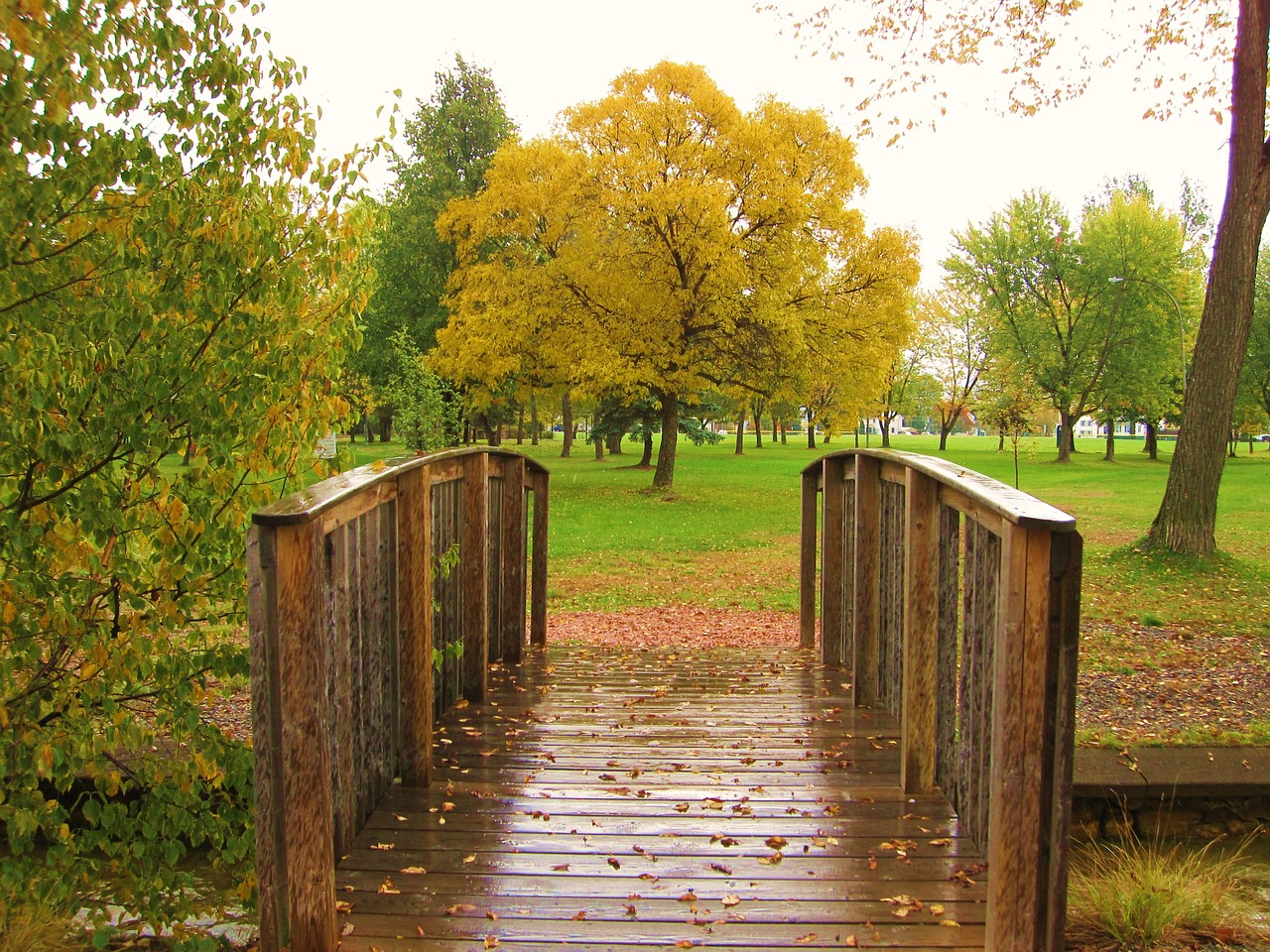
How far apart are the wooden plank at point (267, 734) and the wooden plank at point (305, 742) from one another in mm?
14

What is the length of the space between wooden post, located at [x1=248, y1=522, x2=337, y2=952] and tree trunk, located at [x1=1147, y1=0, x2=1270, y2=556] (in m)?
9.94

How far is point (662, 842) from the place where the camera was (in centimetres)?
343

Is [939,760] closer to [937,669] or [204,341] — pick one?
[937,669]

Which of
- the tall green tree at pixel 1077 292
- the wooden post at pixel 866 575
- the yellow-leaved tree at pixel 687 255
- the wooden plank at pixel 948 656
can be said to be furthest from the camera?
the tall green tree at pixel 1077 292

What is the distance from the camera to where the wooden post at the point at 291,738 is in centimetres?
245

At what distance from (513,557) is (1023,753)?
4092 millimetres

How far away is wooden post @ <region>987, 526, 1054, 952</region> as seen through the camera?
8.11 ft

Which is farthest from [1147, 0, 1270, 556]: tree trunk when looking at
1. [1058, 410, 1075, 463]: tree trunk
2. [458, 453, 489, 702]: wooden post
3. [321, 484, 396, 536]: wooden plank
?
[1058, 410, 1075, 463]: tree trunk

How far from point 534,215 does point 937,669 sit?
21.6 m

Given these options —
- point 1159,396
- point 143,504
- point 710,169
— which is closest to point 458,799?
point 143,504

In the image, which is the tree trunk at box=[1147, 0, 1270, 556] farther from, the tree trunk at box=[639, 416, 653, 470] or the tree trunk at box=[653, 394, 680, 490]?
the tree trunk at box=[639, 416, 653, 470]

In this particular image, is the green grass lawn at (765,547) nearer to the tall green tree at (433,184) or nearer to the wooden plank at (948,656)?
the wooden plank at (948,656)

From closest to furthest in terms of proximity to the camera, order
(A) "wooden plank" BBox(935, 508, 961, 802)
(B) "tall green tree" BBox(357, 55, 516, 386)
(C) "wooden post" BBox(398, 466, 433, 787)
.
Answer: (A) "wooden plank" BBox(935, 508, 961, 802)
(C) "wooden post" BBox(398, 466, 433, 787)
(B) "tall green tree" BBox(357, 55, 516, 386)

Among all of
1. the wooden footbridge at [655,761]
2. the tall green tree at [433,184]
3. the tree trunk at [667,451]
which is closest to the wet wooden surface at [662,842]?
the wooden footbridge at [655,761]
